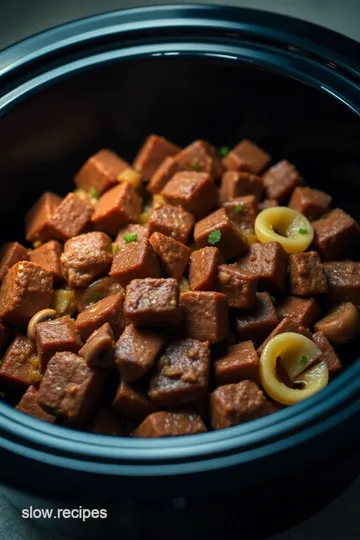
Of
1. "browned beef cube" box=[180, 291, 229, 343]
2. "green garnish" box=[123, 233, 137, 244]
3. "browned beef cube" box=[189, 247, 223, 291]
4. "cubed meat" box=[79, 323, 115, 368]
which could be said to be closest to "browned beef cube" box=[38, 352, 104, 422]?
"cubed meat" box=[79, 323, 115, 368]

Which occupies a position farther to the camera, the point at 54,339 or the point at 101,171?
the point at 101,171

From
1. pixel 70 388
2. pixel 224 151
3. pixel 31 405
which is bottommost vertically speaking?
pixel 31 405

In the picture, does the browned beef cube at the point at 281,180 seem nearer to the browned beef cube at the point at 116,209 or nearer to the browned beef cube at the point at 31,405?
the browned beef cube at the point at 116,209

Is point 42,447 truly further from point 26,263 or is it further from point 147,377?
point 26,263

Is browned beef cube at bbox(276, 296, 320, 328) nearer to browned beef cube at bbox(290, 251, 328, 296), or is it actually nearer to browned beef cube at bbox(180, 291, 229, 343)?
browned beef cube at bbox(290, 251, 328, 296)

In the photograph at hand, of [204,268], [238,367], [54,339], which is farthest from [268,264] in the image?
[54,339]

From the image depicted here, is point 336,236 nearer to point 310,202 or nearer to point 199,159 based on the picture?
point 310,202

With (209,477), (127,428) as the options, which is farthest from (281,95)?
(209,477)
